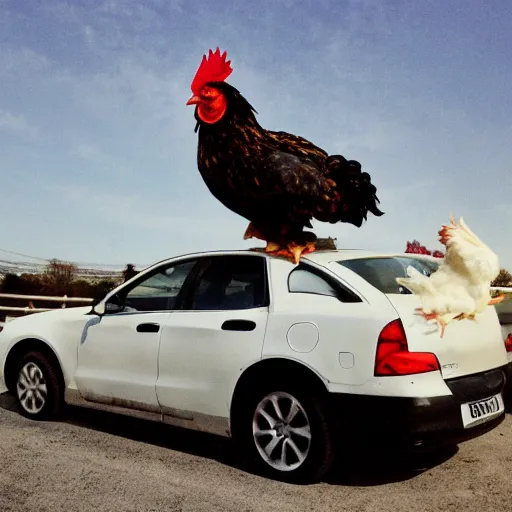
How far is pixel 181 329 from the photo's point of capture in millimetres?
4703

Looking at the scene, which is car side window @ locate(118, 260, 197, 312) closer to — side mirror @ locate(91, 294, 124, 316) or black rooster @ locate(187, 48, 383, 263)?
side mirror @ locate(91, 294, 124, 316)

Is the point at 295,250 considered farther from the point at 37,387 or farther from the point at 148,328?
the point at 37,387

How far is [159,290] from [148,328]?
484 mm

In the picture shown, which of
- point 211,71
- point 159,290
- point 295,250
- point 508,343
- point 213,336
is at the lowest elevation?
point 213,336

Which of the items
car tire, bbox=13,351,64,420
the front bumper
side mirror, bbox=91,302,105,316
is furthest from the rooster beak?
car tire, bbox=13,351,64,420

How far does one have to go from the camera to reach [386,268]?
4391 millimetres

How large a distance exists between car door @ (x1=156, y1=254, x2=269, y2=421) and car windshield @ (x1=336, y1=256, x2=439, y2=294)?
2.19ft

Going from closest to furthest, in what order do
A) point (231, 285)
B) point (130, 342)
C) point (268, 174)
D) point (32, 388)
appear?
1. point (268, 174)
2. point (231, 285)
3. point (130, 342)
4. point (32, 388)

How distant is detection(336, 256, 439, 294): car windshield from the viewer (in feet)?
13.5

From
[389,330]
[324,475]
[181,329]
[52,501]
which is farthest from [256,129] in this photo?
[52,501]

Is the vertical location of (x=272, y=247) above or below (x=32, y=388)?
above

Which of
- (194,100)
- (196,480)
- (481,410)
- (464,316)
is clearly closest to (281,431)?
(196,480)

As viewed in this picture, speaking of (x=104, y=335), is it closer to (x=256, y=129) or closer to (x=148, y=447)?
(x=148, y=447)

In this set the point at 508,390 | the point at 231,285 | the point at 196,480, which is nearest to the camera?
the point at 196,480
